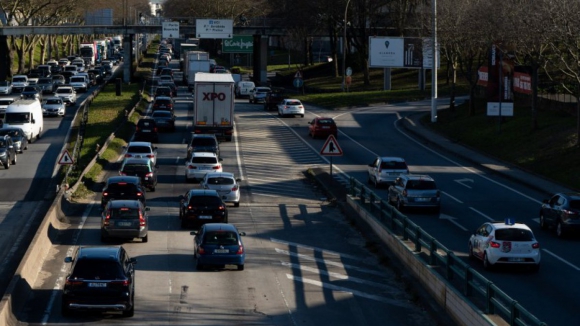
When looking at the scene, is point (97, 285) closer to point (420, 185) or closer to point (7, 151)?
point (420, 185)

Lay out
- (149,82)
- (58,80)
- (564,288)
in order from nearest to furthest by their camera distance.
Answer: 1. (564,288)
2. (58,80)
3. (149,82)

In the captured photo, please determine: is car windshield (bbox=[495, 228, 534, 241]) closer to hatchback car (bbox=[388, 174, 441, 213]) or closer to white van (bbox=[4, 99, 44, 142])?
hatchback car (bbox=[388, 174, 441, 213])

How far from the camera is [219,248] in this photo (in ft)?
92.3

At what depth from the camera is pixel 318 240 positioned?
3372 centimetres

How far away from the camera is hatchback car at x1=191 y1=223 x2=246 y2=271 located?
28094 mm

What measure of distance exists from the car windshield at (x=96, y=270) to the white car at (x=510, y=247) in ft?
33.9

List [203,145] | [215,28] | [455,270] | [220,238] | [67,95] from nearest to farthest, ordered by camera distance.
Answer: [455,270], [220,238], [203,145], [67,95], [215,28]

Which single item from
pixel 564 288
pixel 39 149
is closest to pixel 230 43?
pixel 39 149

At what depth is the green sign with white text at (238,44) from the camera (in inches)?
4577

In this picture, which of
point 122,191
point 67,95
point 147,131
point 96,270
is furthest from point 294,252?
point 67,95

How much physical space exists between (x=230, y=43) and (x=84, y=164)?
68217 millimetres

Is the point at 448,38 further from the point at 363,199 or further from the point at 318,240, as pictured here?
the point at 318,240

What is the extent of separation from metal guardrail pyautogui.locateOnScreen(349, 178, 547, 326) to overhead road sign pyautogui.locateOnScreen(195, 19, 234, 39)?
69104mm

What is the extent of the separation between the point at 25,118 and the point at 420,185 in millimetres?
31172
